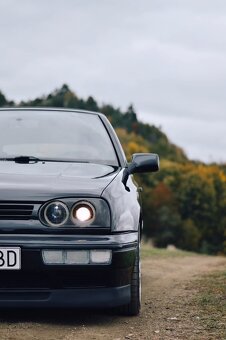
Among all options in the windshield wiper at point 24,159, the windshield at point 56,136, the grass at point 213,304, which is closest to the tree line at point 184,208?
the grass at point 213,304

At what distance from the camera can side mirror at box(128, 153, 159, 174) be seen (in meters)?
4.96

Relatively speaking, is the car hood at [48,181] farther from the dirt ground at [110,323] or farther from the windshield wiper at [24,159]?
the dirt ground at [110,323]

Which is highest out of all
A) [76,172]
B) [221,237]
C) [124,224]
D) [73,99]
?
[73,99]

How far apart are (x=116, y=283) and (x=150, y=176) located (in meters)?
88.4

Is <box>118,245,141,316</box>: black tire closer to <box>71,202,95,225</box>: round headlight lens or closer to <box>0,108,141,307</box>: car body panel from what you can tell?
<box>0,108,141,307</box>: car body panel

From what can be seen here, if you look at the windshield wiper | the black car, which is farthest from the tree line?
the black car

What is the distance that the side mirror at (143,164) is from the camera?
4.96 metres

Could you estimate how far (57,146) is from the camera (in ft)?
17.0

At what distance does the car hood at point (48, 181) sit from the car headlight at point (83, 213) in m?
0.06

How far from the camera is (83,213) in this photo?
4.12 metres

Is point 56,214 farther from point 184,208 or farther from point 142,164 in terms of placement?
point 184,208

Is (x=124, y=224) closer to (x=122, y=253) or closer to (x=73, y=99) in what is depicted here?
(x=122, y=253)

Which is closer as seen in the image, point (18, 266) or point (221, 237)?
point (18, 266)

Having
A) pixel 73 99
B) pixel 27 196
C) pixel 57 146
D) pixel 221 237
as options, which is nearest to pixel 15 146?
pixel 57 146
